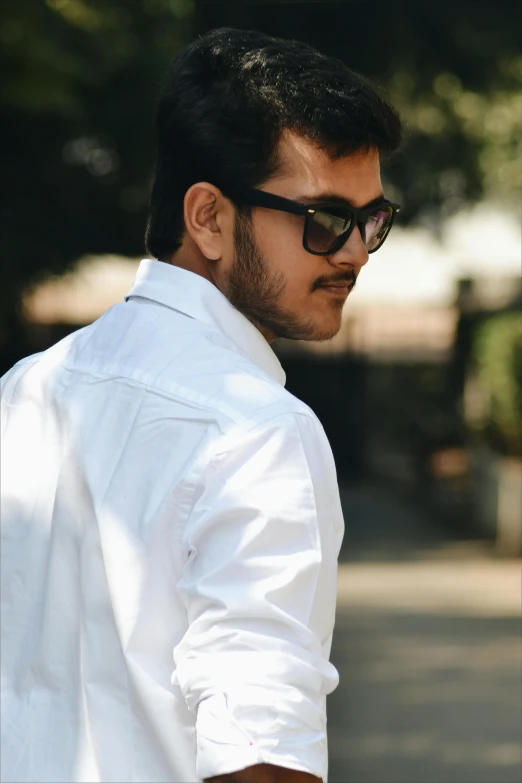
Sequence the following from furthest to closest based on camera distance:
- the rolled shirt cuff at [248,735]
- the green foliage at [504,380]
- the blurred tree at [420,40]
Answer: the blurred tree at [420,40] → the green foliage at [504,380] → the rolled shirt cuff at [248,735]

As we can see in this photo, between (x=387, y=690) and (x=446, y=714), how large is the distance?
0.44m

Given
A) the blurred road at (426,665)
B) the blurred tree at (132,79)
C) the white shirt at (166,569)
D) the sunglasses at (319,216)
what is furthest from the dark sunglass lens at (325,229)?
the blurred tree at (132,79)

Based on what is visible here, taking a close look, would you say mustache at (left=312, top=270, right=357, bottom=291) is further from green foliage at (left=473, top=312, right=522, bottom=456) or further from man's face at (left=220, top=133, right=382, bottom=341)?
green foliage at (left=473, top=312, right=522, bottom=456)

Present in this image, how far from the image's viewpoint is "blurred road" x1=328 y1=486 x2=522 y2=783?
16.9 feet

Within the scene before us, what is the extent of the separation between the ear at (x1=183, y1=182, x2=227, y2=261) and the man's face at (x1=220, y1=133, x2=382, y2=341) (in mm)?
27

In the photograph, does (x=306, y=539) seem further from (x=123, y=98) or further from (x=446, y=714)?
(x=123, y=98)

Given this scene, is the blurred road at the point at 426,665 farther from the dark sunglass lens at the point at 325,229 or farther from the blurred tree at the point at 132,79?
the blurred tree at the point at 132,79

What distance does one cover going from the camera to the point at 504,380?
11094 millimetres

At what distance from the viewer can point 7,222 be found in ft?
45.4

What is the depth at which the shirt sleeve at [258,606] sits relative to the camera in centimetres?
138

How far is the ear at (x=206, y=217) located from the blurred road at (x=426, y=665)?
11.4 ft

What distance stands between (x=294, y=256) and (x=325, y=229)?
0.21ft

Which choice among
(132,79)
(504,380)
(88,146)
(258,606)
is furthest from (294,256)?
(88,146)

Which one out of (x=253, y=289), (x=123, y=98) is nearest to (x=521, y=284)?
(x=123, y=98)
